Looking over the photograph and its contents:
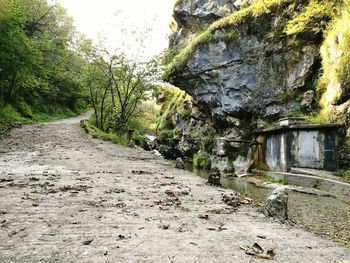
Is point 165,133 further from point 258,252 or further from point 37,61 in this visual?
point 258,252

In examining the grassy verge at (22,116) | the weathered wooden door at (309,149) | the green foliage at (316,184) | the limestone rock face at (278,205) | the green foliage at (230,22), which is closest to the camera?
the limestone rock face at (278,205)

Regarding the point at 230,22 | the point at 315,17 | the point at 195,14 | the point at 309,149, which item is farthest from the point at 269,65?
the point at 195,14

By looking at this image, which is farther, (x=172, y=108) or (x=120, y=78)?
(x=172, y=108)

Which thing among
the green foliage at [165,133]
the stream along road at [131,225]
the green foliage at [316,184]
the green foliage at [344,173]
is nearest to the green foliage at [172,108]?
the green foliage at [165,133]

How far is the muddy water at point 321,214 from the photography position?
6410 mm

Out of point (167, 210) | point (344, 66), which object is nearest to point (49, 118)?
point (344, 66)

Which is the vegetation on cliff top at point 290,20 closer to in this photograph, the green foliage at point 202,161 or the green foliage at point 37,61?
the green foliage at point 202,161

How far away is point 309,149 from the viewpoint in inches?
554

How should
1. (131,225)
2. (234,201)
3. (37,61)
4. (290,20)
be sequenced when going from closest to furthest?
(131,225) → (234,201) → (290,20) → (37,61)

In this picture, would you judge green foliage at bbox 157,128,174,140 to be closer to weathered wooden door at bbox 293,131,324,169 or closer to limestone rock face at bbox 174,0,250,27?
limestone rock face at bbox 174,0,250,27

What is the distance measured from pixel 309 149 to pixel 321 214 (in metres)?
6.38

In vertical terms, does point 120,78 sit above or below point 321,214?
above

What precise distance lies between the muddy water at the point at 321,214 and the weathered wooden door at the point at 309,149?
309cm

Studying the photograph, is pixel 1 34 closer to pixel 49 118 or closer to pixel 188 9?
pixel 49 118
